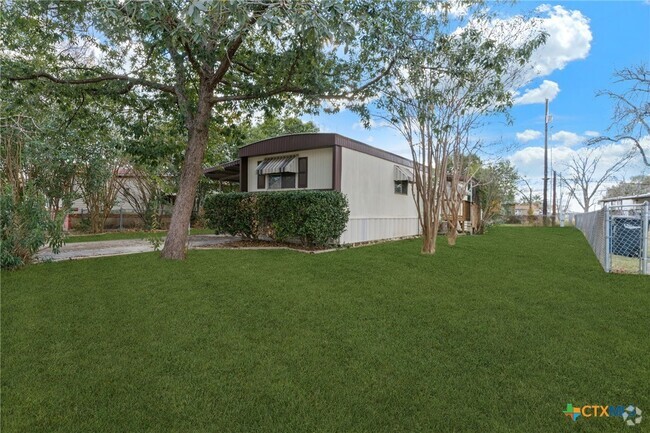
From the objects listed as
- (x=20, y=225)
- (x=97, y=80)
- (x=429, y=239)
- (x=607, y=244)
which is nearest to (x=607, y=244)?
(x=607, y=244)

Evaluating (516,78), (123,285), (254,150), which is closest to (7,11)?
(123,285)

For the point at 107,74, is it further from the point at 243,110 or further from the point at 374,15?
the point at 374,15

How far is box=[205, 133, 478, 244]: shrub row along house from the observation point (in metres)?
9.71

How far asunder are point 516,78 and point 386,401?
28.8ft

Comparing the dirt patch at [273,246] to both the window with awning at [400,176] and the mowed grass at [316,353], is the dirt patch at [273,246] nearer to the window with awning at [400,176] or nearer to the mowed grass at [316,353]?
the mowed grass at [316,353]

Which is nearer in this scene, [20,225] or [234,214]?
[20,225]

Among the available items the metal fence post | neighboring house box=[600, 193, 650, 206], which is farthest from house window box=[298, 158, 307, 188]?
neighboring house box=[600, 193, 650, 206]

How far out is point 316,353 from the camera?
2.73m

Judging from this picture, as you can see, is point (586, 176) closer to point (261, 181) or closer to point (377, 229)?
point (377, 229)

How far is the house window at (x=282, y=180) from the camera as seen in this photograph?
10.6 meters

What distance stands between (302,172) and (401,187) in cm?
450

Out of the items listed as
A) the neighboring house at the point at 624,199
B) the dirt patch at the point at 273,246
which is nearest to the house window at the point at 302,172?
the dirt patch at the point at 273,246

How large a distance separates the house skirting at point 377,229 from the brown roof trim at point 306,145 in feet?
7.12

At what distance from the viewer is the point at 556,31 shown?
756cm
